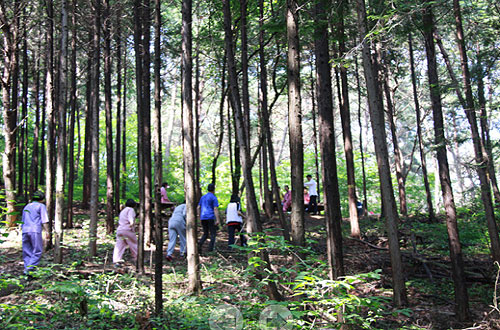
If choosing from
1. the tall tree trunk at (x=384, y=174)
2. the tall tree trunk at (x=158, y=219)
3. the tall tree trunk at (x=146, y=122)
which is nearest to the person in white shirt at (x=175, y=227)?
the tall tree trunk at (x=146, y=122)

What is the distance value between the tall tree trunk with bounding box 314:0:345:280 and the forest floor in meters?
0.46

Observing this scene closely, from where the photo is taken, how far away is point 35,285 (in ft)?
24.8

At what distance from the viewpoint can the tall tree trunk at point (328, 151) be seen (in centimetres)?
739

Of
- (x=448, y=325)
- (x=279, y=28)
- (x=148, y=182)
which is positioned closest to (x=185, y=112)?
(x=148, y=182)

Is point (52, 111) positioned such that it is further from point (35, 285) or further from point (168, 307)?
point (168, 307)

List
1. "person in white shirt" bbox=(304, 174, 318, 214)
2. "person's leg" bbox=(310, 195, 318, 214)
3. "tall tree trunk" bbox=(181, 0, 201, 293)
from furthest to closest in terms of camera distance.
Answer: "person's leg" bbox=(310, 195, 318, 214) → "person in white shirt" bbox=(304, 174, 318, 214) → "tall tree trunk" bbox=(181, 0, 201, 293)

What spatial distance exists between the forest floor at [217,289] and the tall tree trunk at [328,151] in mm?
459

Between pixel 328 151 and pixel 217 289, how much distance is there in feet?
12.5

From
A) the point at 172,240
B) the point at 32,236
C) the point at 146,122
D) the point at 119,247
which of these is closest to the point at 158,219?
the point at 146,122

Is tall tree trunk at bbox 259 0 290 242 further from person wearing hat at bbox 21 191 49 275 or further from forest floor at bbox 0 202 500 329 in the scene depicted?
person wearing hat at bbox 21 191 49 275

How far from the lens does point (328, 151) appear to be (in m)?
7.97

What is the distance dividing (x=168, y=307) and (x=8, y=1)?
11741 millimetres

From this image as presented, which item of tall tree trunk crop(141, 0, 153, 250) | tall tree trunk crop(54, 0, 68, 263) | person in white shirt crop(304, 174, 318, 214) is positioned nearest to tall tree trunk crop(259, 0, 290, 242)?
tall tree trunk crop(141, 0, 153, 250)

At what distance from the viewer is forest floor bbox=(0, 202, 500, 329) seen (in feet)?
16.6
